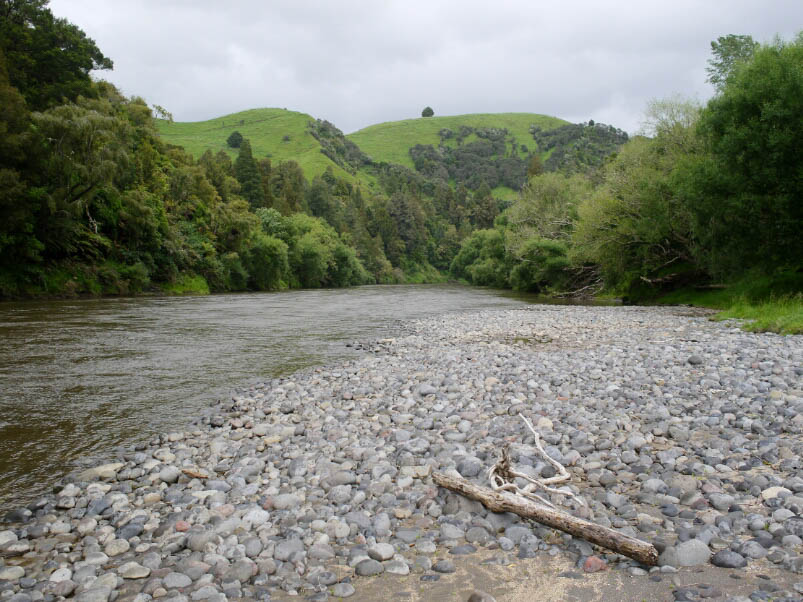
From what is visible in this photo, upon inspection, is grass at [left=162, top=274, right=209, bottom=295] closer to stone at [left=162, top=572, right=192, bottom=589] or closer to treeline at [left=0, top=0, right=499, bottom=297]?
treeline at [left=0, top=0, right=499, bottom=297]

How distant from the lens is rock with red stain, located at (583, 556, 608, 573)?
4031 mm

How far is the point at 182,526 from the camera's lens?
5.09 metres

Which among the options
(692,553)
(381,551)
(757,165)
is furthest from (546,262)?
(381,551)

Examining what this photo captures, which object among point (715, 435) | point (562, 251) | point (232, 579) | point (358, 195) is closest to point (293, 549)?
point (232, 579)

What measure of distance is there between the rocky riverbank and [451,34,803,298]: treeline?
47.8 feet

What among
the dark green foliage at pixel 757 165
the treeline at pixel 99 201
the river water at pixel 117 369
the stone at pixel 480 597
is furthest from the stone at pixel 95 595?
the treeline at pixel 99 201

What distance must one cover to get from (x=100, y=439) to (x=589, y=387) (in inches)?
337

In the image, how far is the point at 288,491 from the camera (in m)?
5.82

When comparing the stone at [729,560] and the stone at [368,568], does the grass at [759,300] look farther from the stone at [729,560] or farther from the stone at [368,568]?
the stone at [368,568]

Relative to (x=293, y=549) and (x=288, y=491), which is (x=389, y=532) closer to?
(x=293, y=549)

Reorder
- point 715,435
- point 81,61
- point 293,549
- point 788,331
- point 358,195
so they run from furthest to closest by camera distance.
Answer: point 358,195 → point 81,61 → point 788,331 → point 715,435 → point 293,549

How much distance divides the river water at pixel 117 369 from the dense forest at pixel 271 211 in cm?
1244

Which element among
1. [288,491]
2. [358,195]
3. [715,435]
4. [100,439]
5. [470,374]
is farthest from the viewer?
[358,195]

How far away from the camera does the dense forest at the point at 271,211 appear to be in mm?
21641
